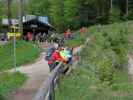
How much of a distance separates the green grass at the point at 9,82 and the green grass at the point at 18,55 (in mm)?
6182

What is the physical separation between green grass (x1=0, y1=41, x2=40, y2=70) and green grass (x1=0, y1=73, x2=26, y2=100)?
6182mm

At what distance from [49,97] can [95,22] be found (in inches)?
3131

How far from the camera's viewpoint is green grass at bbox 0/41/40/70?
116 feet

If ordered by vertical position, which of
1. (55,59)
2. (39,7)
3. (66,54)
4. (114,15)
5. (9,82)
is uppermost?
(66,54)

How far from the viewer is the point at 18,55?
42094mm

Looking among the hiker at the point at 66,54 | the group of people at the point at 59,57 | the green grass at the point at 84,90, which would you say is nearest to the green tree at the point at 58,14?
the hiker at the point at 66,54

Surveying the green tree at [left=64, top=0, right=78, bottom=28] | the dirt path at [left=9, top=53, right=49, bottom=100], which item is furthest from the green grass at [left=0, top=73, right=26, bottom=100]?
the green tree at [left=64, top=0, right=78, bottom=28]

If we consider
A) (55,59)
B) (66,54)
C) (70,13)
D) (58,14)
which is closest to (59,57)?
(55,59)

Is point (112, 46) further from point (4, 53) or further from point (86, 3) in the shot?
point (86, 3)

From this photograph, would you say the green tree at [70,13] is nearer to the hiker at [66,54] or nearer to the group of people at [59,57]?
the hiker at [66,54]

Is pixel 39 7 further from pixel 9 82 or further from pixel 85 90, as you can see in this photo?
pixel 85 90

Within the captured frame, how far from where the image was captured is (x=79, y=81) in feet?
51.7

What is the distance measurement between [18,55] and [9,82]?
715 inches

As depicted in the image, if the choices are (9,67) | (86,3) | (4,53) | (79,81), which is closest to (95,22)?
(86,3)
